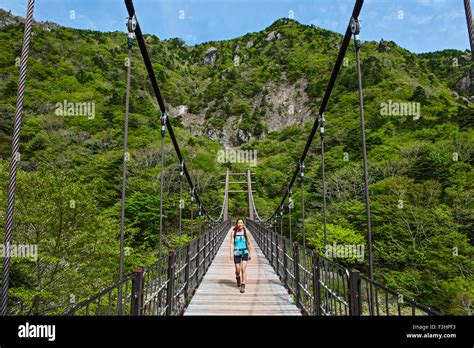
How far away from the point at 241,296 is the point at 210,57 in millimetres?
76984

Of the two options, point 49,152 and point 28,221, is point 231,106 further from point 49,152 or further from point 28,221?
point 28,221

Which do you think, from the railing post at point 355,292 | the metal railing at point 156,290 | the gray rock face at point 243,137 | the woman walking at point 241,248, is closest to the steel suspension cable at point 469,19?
the railing post at point 355,292

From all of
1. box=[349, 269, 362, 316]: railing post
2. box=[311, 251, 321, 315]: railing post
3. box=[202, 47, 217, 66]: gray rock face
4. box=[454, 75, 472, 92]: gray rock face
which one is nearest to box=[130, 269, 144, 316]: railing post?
box=[349, 269, 362, 316]: railing post

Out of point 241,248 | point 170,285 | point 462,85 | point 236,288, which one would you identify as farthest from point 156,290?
point 462,85

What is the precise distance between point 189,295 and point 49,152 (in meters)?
22.9

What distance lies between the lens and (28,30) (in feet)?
5.60

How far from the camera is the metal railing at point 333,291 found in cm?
147

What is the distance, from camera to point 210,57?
75.1 m

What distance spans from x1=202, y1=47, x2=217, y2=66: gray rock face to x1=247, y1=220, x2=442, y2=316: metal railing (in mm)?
75025

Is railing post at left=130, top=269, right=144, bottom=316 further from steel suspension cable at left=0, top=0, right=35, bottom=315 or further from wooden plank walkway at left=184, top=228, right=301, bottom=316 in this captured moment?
wooden plank walkway at left=184, top=228, right=301, bottom=316

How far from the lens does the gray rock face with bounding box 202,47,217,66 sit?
7444cm

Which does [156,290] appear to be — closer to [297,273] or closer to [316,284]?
[316,284]

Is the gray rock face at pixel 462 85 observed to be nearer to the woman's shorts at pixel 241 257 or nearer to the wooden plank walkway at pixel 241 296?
the wooden plank walkway at pixel 241 296
